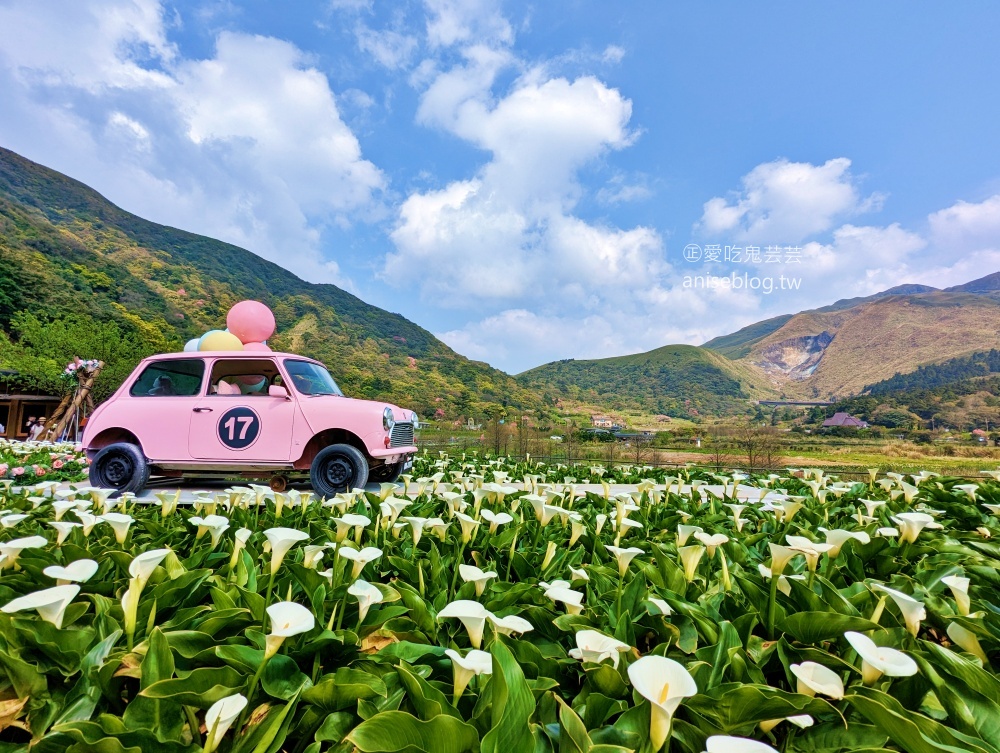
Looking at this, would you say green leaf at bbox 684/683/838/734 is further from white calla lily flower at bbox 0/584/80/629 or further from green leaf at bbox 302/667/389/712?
white calla lily flower at bbox 0/584/80/629

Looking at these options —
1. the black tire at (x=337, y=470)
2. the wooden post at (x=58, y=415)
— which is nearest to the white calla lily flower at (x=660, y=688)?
the black tire at (x=337, y=470)

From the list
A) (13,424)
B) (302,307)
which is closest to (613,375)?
(302,307)

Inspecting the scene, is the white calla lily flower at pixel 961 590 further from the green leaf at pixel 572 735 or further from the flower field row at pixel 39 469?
the flower field row at pixel 39 469

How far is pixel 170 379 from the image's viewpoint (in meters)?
5.61

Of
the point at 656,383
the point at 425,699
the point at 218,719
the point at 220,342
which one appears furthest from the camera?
the point at 656,383

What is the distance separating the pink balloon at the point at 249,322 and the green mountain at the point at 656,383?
2080 inches

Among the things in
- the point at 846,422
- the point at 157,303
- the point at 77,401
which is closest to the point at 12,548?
the point at 77,401

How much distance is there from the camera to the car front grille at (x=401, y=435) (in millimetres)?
5270

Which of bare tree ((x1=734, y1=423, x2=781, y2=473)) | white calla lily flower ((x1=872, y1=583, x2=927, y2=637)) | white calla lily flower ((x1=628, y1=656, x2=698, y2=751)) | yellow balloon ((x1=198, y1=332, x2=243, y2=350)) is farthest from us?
bare tree ((x1=734, y1=423, x2=781, y2=473))

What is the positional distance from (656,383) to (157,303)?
71.2m

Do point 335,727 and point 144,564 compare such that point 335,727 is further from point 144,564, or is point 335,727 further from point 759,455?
point 759,455

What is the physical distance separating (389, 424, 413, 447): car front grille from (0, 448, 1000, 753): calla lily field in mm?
3065

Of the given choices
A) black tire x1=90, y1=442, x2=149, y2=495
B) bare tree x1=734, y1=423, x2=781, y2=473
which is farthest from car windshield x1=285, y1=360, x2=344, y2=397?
bare tree x1=734, y1=423, x2=781, y2=473

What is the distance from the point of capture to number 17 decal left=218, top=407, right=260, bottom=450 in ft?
17.0
